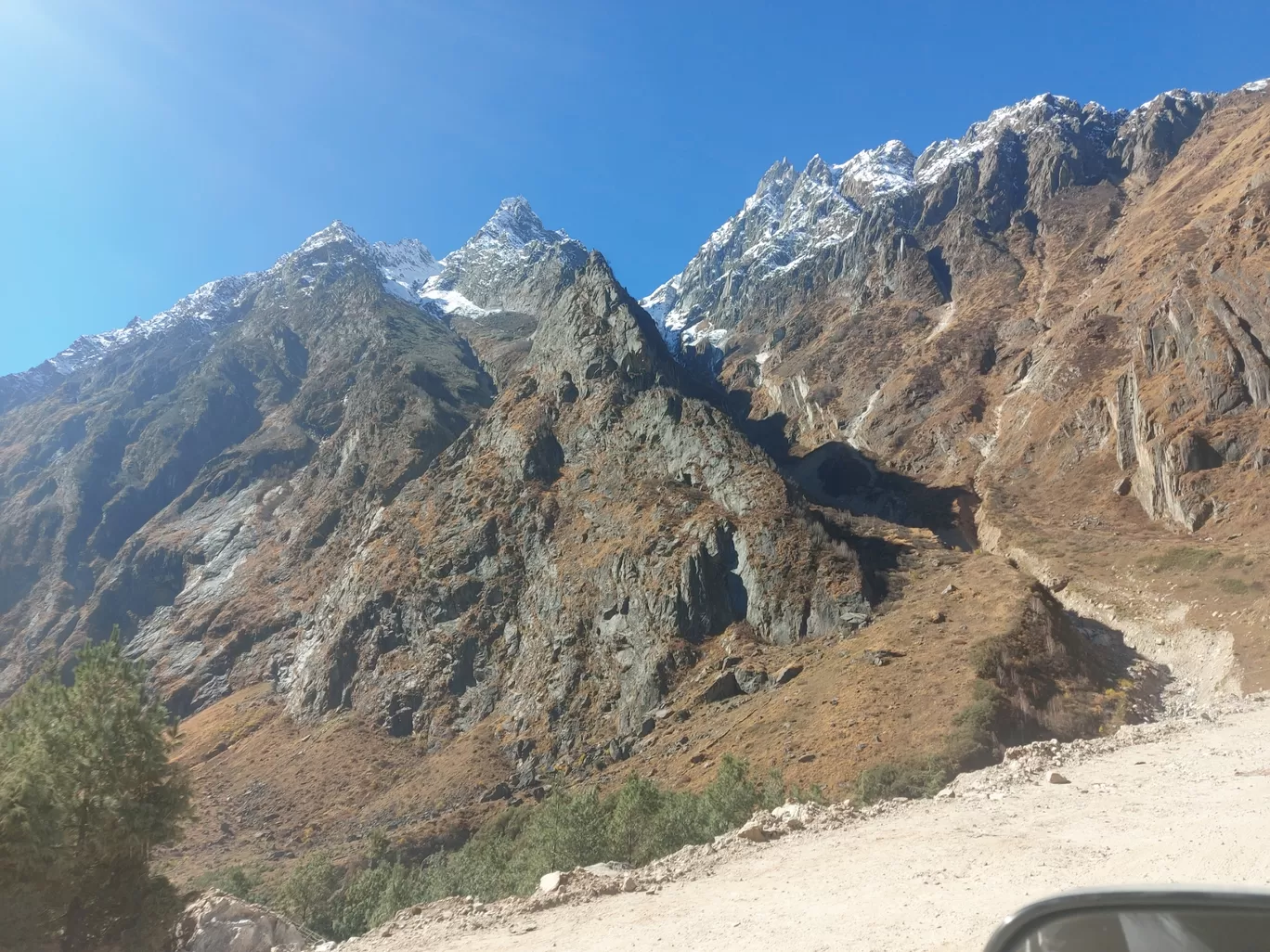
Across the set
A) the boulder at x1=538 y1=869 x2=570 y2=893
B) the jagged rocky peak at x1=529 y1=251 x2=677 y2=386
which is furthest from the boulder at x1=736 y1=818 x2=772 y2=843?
the jagged rocky peak at x1=529 y1=251 x2=677 y2=386

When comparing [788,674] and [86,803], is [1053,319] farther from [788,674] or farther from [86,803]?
[86,803]

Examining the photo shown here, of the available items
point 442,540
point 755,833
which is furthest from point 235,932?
point 442,540

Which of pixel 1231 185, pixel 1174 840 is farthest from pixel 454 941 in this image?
pixel 1231 185

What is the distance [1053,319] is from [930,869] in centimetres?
11699

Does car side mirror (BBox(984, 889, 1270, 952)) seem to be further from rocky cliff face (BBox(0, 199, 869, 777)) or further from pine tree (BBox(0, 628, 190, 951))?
rocky cliff face (BBox(0, 199, 869, 777))

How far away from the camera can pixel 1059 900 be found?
3049mm

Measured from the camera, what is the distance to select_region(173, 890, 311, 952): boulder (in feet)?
45.0

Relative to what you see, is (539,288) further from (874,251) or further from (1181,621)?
(1181,621)

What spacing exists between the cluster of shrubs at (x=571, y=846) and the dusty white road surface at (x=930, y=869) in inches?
227

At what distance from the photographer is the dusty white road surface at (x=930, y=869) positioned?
948 cm

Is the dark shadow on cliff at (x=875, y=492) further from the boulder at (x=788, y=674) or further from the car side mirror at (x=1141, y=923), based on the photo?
the car side mirror at (x=1141, y=923)

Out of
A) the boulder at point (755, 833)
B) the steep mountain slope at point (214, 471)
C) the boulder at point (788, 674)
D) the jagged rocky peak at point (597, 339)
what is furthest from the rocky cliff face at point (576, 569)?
the boulder at point (755, 833)

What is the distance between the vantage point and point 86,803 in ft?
44.3

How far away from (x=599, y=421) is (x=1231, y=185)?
9706 cm
